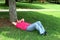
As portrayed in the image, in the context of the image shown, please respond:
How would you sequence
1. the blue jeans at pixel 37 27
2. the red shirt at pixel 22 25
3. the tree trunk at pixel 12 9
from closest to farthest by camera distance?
1. the blue jeans at pixel 37 27
2. the red shirt at pixel 22 25
3. the tree trunk at pixel 12 9

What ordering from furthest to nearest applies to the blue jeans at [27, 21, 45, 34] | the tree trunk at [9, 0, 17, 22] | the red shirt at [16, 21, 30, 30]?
1. the tree trunk at [9, 0, 17, 22]
2. the red shirt at [16, 21, 30, 30]
3. the blue jeans at [27, 21, 45, 34]

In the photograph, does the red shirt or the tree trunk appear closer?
the red shirt

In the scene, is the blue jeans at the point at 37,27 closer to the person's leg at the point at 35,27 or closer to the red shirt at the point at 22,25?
the person's leg at the point at 35,27

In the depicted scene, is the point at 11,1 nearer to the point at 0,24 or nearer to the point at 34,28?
the point at 0,24

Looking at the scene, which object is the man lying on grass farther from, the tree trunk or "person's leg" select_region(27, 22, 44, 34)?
the tree trunk

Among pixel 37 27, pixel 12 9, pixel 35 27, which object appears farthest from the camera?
pixel 12 9

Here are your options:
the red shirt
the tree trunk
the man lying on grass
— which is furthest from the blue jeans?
the tree trunk

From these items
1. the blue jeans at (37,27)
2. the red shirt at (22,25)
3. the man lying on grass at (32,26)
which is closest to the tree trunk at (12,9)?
the man lying on grass at (32,26)

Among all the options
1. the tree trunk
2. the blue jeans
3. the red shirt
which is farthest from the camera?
the tree trunk

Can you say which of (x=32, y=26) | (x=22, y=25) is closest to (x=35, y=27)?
(x=32, y=26)

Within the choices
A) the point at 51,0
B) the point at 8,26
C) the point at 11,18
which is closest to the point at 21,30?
the point at 8,26

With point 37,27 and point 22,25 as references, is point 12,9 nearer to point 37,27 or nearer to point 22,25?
point 22,25

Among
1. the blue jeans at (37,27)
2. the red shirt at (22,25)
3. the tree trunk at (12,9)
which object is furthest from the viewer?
the tree trunk at (12,9)

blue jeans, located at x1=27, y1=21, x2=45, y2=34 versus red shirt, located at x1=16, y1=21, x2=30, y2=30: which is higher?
blue jeans, located at x1=27, y1=21, x2=45, y2=34
